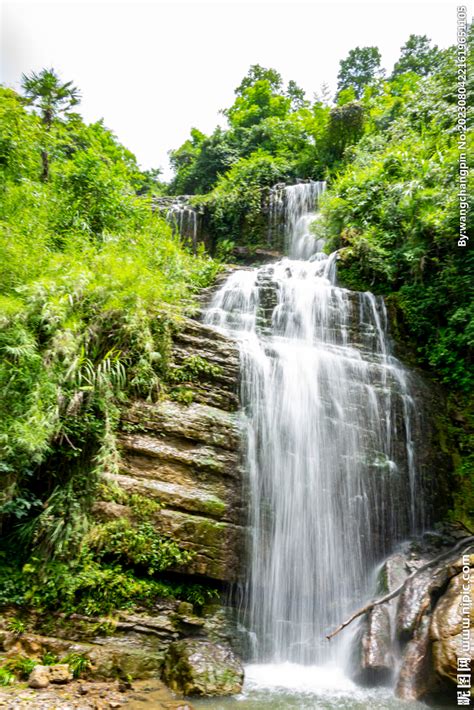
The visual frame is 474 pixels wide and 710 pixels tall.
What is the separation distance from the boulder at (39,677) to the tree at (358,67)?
37.2 m

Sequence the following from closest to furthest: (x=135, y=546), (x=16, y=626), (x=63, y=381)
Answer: (x=16, y=626)
(x=135, y=546)
(x=63, y=381)

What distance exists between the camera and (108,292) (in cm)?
571

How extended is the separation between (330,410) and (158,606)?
381cm

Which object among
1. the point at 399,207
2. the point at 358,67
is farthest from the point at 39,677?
the point at 358,67

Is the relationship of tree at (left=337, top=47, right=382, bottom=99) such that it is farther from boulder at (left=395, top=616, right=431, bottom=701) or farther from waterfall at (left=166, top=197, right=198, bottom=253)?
boulder at (left=395, top=616, right=431, bottom=701)

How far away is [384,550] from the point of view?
236 inches

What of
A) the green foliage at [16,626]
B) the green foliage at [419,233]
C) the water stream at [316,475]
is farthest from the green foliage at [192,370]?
the green foliage at [419,233]

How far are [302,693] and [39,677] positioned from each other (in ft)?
8.40

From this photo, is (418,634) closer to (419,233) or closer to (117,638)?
(117,638)

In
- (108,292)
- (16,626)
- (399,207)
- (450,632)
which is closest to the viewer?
(16,626)

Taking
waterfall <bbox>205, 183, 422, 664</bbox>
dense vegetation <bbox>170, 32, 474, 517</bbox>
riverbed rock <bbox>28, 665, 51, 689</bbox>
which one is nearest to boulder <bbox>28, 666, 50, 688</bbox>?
riverbed rock <bbox>28, 665, 51, 689</bbox>

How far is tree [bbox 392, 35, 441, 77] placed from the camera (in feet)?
86.9

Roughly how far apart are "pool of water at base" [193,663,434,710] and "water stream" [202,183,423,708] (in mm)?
25

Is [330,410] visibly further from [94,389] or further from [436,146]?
[436,146]
